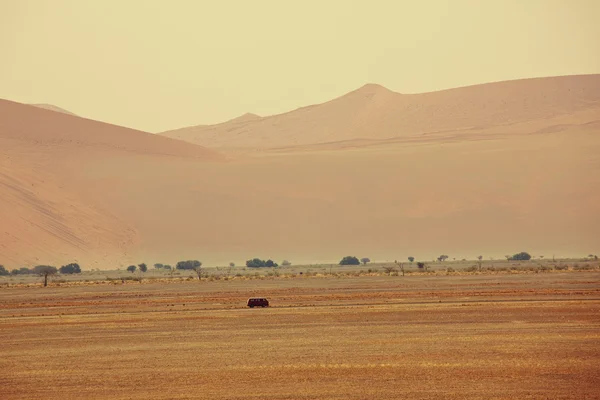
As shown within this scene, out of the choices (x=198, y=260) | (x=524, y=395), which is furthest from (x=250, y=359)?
(x=198, y=260)

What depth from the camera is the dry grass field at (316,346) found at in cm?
2425

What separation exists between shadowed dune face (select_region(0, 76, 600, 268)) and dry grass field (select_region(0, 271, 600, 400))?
66350 millimetres

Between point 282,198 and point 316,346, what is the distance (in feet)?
348

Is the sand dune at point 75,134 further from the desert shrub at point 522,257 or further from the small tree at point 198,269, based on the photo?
the desert shrub at point 522,257

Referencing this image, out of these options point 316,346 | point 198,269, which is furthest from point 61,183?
point 316,346

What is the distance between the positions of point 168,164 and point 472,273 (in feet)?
258

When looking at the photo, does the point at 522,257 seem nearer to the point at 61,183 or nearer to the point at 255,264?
the point at 255,264

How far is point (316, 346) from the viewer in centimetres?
3170

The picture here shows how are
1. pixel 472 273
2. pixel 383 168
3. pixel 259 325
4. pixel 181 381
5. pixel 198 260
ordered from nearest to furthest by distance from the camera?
pixel 181 381 < pixel 259 325 < pixel 472 273 < pixel 198 260 < pixel 383 168

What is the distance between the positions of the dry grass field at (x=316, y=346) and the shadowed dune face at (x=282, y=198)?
66350mm

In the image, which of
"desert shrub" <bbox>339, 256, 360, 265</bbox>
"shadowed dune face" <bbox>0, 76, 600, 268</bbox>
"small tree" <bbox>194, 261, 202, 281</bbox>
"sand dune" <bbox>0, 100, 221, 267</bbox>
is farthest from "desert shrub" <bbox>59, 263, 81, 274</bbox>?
"desert shrub" <bbox>339, 256, 360, 265</bbox>

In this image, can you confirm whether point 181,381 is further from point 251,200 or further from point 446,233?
point 251,200

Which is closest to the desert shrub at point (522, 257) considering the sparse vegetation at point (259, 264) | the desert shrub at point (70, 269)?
the sparse vegetation at point (259, 264)

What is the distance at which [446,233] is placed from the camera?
126m
